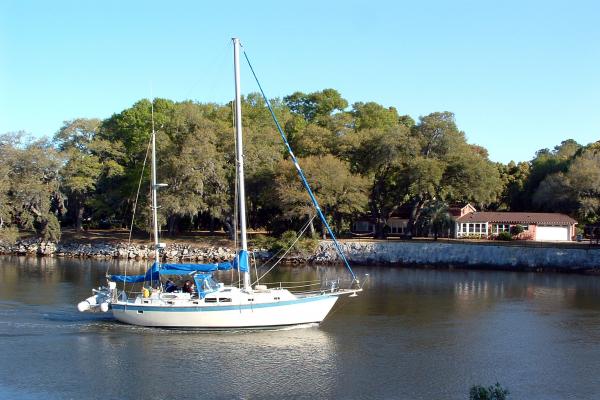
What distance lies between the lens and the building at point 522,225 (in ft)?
253

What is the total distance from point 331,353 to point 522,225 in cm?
5404

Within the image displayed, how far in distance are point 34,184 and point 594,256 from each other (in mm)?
60404

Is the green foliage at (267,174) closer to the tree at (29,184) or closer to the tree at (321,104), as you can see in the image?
the tree at (29,184)

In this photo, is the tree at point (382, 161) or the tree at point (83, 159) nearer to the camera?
the tree at point (382, 161)

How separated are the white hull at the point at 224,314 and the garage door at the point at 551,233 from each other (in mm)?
50618

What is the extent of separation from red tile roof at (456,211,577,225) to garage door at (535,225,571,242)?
63cm

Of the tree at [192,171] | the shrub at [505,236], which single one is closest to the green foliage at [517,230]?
the shrub at [505,236]

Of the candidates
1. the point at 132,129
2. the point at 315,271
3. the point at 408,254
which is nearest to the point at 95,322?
the point at 315,271

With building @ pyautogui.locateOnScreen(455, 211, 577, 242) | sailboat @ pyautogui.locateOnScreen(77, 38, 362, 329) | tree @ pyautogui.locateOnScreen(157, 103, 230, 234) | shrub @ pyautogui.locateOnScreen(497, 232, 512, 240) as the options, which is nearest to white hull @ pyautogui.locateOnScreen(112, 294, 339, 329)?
sailboat @ pyautogui.locateOnScreen(77, 38, 362, 329)

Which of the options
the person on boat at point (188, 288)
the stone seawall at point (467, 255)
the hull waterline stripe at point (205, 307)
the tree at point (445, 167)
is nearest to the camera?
the hull waterline stripe at point (205, 307)

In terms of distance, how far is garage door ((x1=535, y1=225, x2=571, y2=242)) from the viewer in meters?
77.2

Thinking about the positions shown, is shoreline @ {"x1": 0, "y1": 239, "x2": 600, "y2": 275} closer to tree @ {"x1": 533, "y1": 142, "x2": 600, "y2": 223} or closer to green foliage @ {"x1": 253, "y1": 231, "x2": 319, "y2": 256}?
green foliage @ {"x1": 253, "y1": 231, "x2": 319, "y2": 256}

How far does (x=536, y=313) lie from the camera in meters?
40.8

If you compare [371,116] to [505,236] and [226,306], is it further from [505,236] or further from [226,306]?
[226,306]
